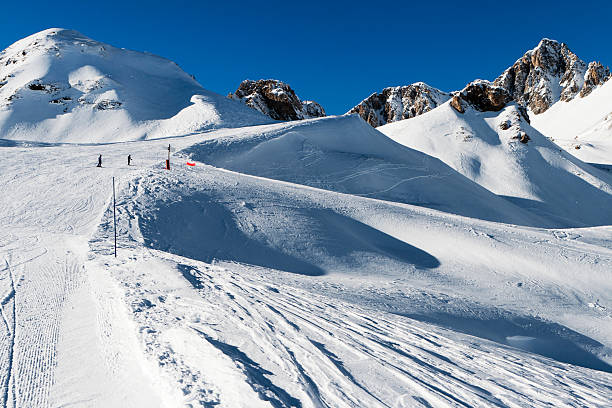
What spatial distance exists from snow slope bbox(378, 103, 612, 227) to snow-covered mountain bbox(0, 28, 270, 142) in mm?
24686

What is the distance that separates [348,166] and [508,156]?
30.0 meters

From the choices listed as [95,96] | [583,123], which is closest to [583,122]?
[583,123]

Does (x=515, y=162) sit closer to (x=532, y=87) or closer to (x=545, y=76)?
(x=532, y=87)

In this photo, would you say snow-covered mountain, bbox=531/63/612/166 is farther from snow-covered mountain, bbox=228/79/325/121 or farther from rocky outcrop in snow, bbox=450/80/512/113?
snow-covered mountain, bbox=228/79/325/121

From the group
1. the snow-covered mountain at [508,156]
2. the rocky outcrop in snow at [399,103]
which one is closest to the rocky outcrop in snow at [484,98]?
the snow-covered mountain at [508,156]

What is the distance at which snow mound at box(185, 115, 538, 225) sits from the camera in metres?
24.0

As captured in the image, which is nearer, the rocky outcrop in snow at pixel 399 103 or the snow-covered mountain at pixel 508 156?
the snow-covered mountain at pixel 508 156

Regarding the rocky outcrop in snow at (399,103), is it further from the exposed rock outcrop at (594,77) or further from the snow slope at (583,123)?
the exposed rock outcrop at (594,77)

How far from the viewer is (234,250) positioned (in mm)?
10430

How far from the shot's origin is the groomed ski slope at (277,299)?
381 cm

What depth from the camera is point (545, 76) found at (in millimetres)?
146500

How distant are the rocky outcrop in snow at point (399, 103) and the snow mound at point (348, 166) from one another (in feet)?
240

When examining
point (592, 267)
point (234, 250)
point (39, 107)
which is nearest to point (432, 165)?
point (592, 267)

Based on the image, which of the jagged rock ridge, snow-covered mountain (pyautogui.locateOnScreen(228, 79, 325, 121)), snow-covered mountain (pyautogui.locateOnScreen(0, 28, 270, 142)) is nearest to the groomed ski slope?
snow-covered mountain (pyautogui.locateOnScreen(0, 28, 270, 142))
